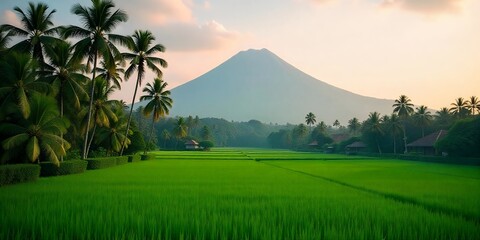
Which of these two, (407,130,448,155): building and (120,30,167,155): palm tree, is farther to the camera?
(407,130,448,155): building

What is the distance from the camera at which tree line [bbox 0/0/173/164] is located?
20.0m

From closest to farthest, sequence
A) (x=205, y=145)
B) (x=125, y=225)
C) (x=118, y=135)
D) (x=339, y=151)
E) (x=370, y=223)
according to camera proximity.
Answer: (x=125, y=225), (x=370, y=223), (x=118, y=135), (x=339, y=151), (x=205, y=145)

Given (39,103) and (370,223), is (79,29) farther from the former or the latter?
(370,223)

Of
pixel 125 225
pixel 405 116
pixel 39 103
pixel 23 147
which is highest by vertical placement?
pixel 405 116

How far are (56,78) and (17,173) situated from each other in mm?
10668

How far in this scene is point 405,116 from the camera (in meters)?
74.1

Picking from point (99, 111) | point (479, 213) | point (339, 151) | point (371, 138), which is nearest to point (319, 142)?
point (339, 151)

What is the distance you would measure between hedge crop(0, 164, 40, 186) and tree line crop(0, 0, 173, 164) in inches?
45.2

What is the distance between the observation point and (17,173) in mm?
16719

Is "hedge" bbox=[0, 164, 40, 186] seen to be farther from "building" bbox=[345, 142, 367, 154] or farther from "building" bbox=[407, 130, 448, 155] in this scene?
"building" bbox=[345, 142, 367, 154]

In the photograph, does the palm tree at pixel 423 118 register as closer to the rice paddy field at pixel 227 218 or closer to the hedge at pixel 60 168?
the rice paddy field at pixel 227 218

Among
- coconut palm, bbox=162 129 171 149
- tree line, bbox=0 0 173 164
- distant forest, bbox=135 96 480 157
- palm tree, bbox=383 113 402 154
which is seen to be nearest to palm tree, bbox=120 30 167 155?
tree line, bbox=0 0 173 164

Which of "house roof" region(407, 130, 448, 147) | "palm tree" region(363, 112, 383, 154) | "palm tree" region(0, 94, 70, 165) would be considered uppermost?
"palm tree" region(363, 112, 383, 154)

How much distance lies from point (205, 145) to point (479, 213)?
3633 inches
